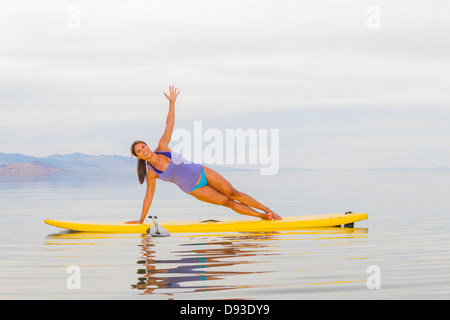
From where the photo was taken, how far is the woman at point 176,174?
11.3m

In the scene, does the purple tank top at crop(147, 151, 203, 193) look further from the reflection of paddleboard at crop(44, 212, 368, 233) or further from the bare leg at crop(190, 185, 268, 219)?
the reflection of paddleboard at crop(44, 212, 368, 233)

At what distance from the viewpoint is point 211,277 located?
23.5ft

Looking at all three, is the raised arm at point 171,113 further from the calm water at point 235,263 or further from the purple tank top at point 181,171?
the calm water at point 235,263

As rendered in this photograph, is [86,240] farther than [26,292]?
Yes

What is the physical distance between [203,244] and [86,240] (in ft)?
6.70

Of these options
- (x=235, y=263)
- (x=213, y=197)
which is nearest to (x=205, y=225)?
(x=213, y=197)

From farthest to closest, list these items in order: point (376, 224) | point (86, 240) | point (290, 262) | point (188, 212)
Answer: point (188, 212), point (376, 224), point (86, 240), point (290, 262)

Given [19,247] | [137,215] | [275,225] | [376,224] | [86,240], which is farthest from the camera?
[137,215]

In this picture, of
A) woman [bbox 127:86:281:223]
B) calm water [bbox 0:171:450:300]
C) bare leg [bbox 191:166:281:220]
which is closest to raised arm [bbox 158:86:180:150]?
woman [bbox 127:86:281:223]

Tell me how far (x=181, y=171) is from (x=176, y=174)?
108mm

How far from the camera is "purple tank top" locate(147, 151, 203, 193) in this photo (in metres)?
11.4

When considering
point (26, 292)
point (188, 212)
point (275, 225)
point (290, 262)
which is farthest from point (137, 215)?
point (26, 292)
